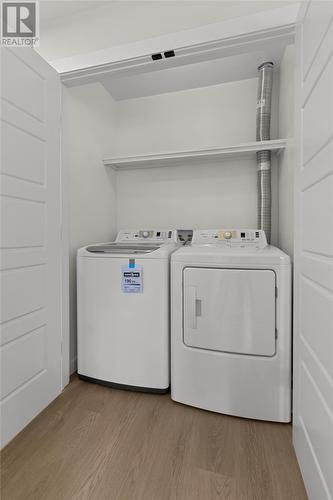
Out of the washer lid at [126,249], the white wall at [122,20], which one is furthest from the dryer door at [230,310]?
the white wall at [122,20]

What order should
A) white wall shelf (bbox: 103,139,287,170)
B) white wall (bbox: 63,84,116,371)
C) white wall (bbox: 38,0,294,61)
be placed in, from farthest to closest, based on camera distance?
white wall shelf (bbox: 103,139,287,170) → white wall (bbox: 63,84,116,371) → white wall (bbox: 38,0,294,61)

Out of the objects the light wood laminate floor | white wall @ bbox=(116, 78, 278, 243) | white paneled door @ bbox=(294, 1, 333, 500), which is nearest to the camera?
white paneled door @ bbox=(294, 1, 333, 500)

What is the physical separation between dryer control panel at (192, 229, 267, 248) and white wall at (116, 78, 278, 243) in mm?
337

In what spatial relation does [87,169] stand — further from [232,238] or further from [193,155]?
[232,238]

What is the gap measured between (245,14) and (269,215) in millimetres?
1400

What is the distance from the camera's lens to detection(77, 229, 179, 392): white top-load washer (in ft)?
5.40

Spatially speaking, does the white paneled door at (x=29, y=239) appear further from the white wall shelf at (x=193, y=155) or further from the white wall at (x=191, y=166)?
the white wall at (x=191, y=166)

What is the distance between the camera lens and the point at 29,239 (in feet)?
4.68

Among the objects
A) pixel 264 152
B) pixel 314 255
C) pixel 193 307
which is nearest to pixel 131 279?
pixel 193 307

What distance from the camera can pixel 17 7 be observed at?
1.52m

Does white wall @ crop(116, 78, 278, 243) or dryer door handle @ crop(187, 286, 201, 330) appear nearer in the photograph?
dryer door handle @ crop(187, 286, 201, 330)

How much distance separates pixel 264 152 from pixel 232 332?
160 centimetres
